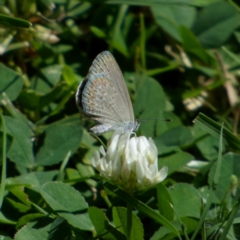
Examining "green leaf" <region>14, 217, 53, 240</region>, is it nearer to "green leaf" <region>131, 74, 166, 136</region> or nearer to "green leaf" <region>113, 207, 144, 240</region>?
"green leaf" <region>113, 207, 144, 240</region>

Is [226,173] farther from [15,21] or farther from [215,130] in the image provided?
[15,21]

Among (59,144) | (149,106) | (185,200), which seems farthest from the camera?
(149,106)

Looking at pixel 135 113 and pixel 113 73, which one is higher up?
pixel 113 73

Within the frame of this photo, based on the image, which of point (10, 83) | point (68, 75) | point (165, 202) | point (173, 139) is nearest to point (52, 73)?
point (68, 75)

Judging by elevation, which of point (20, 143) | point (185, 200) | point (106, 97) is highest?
point (106, 97)

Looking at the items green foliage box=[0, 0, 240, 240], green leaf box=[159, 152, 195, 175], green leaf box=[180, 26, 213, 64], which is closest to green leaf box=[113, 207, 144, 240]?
green foliage box=[0, 0, 240, 240]

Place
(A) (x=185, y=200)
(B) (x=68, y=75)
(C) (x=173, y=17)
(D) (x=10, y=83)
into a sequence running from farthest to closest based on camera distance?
1. (C) (x=173, y=17)
2. (B) (x=68, y=75)
3. (D) (x=10, y=83)
4. (A) (x=185, y=200)
